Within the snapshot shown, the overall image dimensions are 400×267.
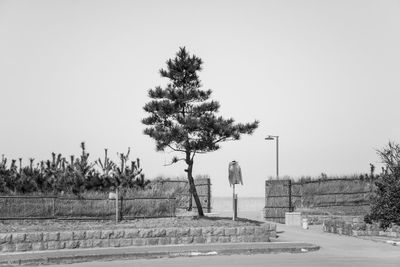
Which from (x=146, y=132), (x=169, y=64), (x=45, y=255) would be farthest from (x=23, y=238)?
(x=169, y=64)

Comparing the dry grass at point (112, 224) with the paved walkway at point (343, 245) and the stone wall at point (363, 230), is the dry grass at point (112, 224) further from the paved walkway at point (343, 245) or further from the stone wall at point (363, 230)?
the stone wall at point (363, 230)

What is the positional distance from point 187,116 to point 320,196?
57.7 ft

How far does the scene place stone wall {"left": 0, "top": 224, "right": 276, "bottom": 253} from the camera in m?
21.8

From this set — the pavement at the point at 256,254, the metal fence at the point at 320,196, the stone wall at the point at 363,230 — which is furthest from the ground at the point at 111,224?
the metal fence at the point at 320,196

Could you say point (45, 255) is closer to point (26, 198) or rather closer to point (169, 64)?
point (26, 198)

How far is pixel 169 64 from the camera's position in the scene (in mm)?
28094

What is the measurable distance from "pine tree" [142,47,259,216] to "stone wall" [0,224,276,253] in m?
3.21

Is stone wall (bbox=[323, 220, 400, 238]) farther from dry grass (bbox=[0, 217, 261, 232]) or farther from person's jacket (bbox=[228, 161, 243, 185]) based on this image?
person's jacket (bbox=[228, 161, 243, 185])

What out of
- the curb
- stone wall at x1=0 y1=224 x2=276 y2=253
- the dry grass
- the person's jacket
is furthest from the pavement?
the person's jacket

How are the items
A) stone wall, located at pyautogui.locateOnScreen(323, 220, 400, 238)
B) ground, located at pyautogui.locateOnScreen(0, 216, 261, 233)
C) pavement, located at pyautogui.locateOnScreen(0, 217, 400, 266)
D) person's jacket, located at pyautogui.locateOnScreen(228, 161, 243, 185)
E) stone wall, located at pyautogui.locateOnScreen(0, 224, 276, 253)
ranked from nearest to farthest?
pavement, located at pyautogui.locateOnScreen(0, 217, 400, 266), stone wall, located at pyautogui.locateOnScreen(0, 224, 276, 253), ground, located at pyautogui.locateOnScreen(0, 216, 261, 233), person's jacket, located at pyautogui.locateOnScreen(228, 161, 243, 185), stone wall, located at pyautogui.locateOnScreen(323, 220, 400, 238)

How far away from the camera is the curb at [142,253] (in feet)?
60.5

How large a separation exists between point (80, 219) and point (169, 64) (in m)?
7.89

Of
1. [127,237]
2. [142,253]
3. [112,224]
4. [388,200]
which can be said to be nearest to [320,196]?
[388,200]

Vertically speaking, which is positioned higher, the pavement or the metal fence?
the metal fence
